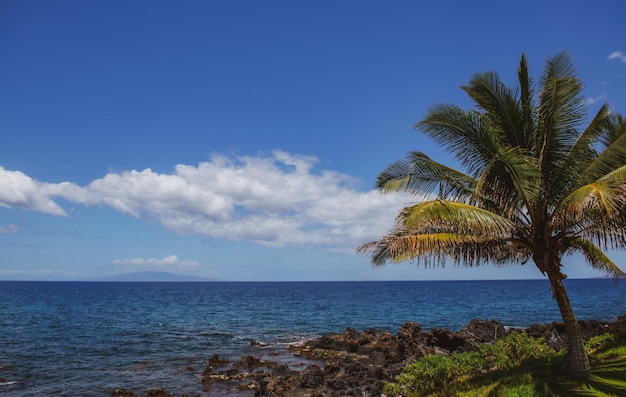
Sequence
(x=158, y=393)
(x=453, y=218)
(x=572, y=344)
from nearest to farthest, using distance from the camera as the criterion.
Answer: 1. (x=453, y=218)
2. (x=572, y=344)
3. (x=158, y=393)

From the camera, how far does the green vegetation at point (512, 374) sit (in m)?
10.1

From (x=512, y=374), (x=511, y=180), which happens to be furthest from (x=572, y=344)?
(x=511, y=180)

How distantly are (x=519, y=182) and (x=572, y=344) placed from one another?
15.4ft

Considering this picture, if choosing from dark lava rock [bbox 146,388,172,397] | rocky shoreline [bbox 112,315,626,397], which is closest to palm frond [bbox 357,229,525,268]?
rocky shoreline [bbox 112,315,626,397]

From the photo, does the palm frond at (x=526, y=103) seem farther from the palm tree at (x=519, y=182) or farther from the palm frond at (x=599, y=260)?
the palm frond at (x=599, y=260)

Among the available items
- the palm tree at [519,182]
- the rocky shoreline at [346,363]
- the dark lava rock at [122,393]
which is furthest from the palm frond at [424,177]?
the dark lava rock at [122,393]

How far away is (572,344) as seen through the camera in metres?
10.8

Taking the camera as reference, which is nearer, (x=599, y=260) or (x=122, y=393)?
(x=599, y=260)

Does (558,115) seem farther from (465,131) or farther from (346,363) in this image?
(346,363)

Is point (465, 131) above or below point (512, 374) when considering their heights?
above

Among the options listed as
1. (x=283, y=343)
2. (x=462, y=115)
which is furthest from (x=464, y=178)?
(x=283, y=343)

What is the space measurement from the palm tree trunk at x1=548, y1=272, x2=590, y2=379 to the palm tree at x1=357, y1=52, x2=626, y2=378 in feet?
0.08

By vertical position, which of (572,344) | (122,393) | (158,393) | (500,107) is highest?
(500,107)

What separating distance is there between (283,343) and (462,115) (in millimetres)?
23976
